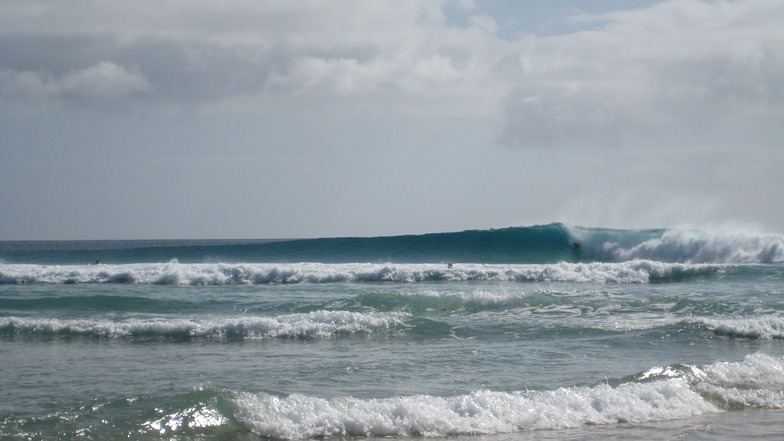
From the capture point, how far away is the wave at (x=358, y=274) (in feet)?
74.3

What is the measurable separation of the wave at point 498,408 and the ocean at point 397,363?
A: 0.7 inches

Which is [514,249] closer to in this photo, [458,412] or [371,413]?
[458,412]

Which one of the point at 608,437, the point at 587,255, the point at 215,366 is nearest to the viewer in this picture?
the point at 608,437

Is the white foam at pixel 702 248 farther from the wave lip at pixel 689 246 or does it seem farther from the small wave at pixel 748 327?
the small wave at pixel 748 327

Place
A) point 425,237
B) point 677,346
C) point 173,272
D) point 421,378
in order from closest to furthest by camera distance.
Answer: point 421,378, point 677,346, point 173,272, point 425,237

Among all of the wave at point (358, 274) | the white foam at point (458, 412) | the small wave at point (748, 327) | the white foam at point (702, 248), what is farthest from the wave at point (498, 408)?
the white foam at point (702, 248)

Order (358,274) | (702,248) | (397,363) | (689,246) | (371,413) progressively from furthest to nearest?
(689,246) → (702,248) → (358,274) → (397,363) → (371,413)

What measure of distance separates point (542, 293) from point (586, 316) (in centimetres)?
214

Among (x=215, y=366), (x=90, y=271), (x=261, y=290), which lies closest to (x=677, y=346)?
(x=215, y=366)

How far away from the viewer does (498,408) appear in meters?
7.08

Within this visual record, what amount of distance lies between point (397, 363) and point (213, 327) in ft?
12.6

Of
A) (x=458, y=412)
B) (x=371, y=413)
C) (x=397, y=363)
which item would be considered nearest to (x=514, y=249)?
(x=397, y=363)

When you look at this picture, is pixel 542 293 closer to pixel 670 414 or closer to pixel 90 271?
pixel 670 414

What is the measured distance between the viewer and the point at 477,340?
11.2 meters
